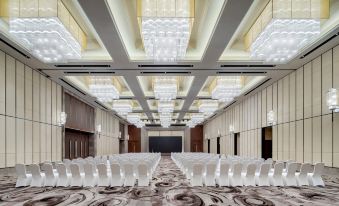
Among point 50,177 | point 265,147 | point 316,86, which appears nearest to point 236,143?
point 265,147

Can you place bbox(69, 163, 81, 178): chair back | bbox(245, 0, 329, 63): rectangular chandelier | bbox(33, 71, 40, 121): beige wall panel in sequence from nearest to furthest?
bbox(245, 0, 329, 63): rectangular chandelier < bbox(69, 163, 81, 178): chair back < bbox(33, 71, 40, 121): beige wall panel

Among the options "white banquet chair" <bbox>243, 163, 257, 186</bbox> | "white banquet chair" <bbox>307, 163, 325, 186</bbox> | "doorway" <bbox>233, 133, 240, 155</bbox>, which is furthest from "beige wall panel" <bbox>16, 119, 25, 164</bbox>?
"doorway" <bbox>233, 133, 240, 155</bbox>

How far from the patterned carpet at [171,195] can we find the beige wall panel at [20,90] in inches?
128

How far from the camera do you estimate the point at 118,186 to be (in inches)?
404

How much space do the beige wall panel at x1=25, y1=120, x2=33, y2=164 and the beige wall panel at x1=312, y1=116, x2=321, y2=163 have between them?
36.9ft

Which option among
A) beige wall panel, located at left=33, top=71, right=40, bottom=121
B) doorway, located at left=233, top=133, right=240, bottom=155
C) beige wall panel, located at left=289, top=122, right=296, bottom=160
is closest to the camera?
beige wall panel, located at left=33, top=71, right=40, bottom=121

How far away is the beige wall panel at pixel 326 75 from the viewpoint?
1140 centimetres

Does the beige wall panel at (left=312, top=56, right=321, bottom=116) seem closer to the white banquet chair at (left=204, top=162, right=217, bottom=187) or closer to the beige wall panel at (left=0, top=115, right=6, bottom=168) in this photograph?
the white banquet chair at (left=204, top=162, right=217, bottom=187)

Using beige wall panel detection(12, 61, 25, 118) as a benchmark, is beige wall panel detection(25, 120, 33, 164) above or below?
below

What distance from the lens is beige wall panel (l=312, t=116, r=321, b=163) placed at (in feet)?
40.0

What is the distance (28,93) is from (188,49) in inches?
268

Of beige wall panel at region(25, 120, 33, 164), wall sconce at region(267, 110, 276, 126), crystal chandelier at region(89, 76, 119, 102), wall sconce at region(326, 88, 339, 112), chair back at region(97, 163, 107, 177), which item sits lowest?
chair back at region(97, 163, 107, 177)

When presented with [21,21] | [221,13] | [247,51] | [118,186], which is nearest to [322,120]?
[247,51]

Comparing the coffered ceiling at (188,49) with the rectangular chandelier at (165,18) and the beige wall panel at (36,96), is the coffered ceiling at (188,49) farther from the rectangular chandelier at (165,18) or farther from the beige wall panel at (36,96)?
the rectangular chandelier at (165,18)
